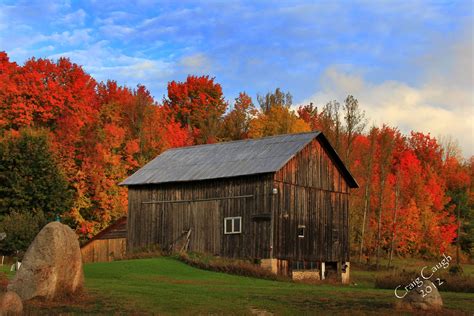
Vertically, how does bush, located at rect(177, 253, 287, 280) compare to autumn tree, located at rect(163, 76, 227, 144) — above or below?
below

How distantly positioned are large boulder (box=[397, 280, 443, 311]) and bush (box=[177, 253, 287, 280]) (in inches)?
640

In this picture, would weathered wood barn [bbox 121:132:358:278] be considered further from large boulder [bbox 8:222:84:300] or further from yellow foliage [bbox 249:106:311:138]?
yellow foliage [bbox 249:106:311:138]

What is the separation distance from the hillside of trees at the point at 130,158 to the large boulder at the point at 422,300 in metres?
34.0

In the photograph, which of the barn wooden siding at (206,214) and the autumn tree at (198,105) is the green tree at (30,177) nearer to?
the barn wooden siding at (206,214)

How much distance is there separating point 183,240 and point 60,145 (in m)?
19.9

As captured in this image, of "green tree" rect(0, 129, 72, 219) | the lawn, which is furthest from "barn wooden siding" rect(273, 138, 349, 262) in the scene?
"green tree" rect(0, 129, 72, 219)

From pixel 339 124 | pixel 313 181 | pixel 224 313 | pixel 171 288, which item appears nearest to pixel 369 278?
pixel 313 181

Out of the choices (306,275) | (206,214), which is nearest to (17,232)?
(206,214)

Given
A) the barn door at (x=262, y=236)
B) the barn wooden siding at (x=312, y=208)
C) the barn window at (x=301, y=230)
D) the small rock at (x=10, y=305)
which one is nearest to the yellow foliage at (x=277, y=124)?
the barn wooden siding at (x=312, y=208)

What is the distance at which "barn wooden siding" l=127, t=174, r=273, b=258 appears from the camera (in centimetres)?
4425

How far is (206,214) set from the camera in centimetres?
4675

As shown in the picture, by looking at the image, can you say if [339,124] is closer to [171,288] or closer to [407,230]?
[407,230]

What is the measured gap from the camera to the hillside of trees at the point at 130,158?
58.6 metres

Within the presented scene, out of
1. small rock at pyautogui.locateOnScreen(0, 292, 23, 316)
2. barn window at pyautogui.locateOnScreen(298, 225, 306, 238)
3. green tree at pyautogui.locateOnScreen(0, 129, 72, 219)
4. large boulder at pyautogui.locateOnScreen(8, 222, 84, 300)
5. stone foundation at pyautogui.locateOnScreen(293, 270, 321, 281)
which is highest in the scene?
green tree at pyautogui.locateOnScreen(0, 129, 72, 219)
